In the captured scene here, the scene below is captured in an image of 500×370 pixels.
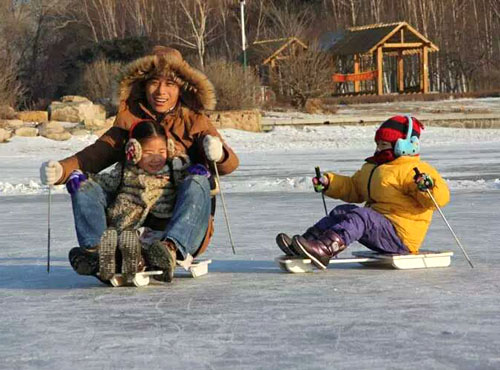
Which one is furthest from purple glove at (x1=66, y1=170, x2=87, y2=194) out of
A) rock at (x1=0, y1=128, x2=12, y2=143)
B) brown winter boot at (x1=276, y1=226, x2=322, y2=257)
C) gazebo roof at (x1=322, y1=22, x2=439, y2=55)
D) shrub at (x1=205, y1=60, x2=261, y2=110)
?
gazebo roof at (x1=322, y1=22, x2=439, y2=55)

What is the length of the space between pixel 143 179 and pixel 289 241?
2.69 feet

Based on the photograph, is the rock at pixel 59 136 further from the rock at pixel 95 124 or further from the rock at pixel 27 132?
the rock at pixel 95 124

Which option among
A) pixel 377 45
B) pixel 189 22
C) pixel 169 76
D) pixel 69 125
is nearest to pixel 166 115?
pixel 169 76

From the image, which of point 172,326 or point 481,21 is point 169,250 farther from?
point 481,21

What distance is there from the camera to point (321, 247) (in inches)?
218

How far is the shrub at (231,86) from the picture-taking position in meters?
30.8

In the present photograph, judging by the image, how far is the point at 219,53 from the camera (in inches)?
2189

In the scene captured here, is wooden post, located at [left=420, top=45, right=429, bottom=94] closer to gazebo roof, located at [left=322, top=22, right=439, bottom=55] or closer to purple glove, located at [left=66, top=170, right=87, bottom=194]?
gazebo roof, located at [left=322, top=22, right=439, bottom=55]

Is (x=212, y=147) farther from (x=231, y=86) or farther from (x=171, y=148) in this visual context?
(x=231, y=86)

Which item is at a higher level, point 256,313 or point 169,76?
point 169,76

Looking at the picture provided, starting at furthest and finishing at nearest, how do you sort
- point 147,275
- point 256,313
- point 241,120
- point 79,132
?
point 241,120, point 79,132, point 147,275, point 256,313

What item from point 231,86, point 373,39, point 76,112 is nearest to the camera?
point 76,112

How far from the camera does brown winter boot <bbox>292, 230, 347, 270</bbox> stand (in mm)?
5508

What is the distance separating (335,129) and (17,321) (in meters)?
24.6
